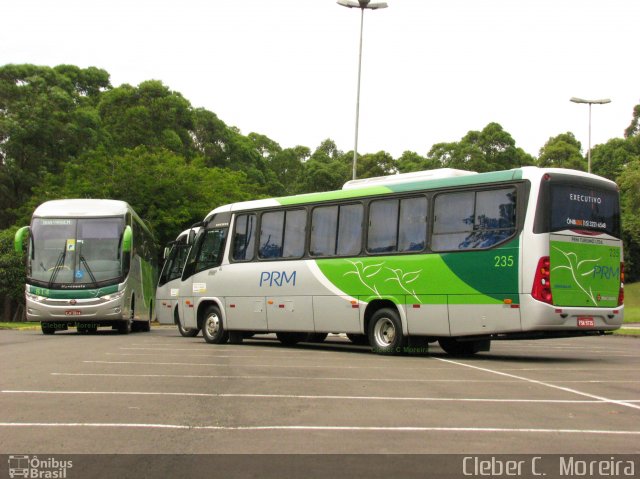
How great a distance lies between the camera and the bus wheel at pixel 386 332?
56.5 feet

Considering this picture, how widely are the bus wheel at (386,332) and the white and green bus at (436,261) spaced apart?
0.02m

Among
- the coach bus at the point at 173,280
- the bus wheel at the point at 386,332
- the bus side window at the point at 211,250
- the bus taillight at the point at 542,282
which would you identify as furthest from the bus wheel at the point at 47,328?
the bus taillight at the point at 542,282

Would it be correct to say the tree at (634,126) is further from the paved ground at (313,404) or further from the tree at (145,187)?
the paved ground at (313,404)

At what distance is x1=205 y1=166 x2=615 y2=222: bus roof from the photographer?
1556 cm

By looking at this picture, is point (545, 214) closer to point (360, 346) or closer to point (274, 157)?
point (360, 346)

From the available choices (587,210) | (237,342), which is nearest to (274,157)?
(237,342)

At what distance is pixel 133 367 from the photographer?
14016 mm

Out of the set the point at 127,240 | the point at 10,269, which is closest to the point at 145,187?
the point at 10,269

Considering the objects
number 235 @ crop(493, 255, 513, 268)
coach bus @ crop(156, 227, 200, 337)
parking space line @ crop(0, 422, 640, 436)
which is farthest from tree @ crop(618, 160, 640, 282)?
parking space line @ crop(0, 422, 640, 436)

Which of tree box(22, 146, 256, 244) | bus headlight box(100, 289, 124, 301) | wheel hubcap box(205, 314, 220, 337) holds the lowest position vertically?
wheel hubcap box(205, 314, 220, 337)

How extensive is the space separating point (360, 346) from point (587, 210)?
7.45 metres

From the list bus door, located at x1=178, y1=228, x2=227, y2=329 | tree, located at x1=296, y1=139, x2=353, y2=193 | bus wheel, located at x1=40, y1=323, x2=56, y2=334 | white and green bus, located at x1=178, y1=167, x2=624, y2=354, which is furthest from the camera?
tree, located at x1=296, y1=139, x2=353, y2=193

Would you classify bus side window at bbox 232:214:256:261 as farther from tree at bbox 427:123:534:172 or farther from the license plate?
tree at bbox 427:123:534:172

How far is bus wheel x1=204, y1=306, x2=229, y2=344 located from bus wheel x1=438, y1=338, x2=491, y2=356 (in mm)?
5481
